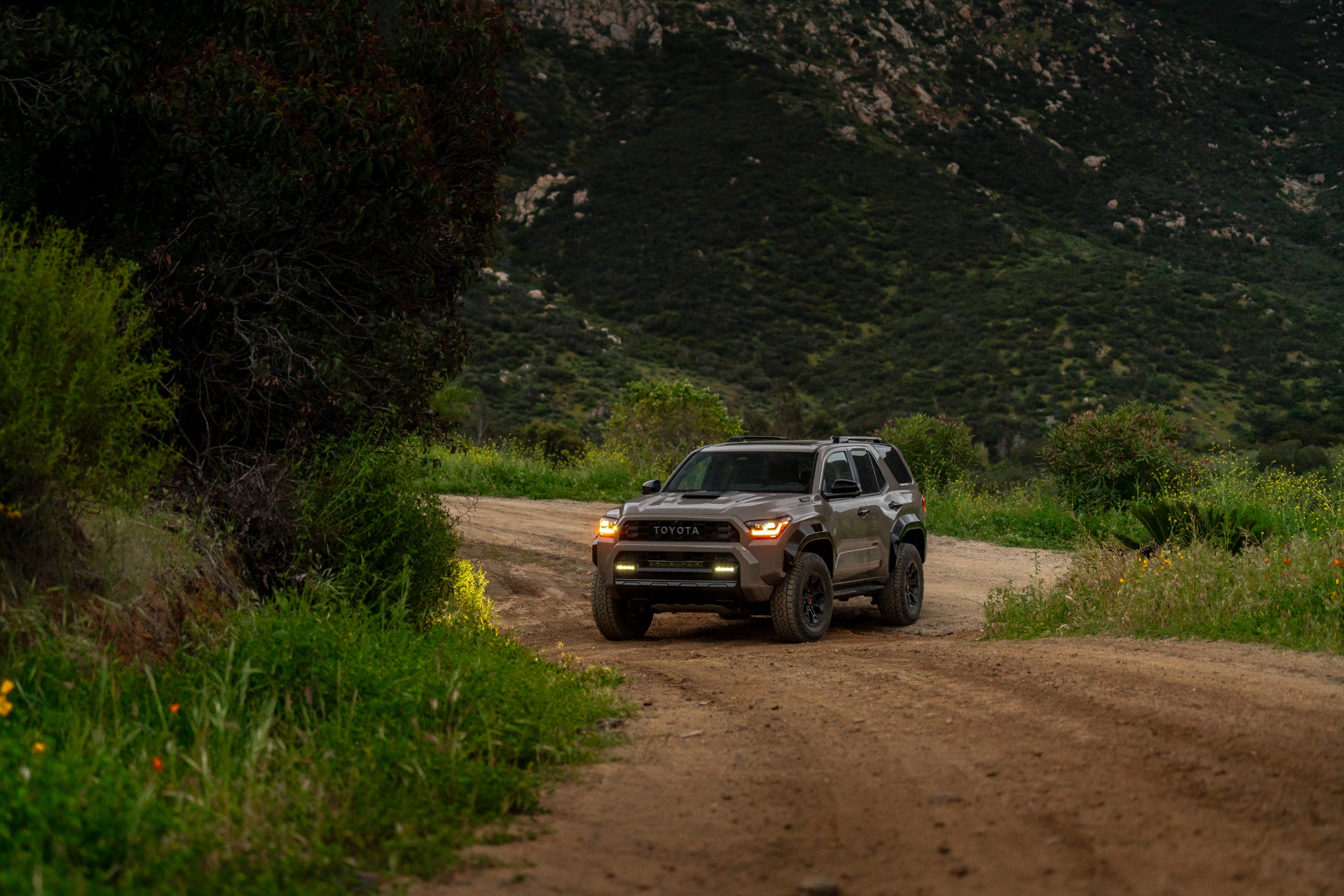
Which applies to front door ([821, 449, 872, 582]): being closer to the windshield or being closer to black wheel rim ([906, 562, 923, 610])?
the windshield

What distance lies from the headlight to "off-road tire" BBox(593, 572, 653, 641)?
4.48ft

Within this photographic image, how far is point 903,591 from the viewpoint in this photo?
44.3 feet

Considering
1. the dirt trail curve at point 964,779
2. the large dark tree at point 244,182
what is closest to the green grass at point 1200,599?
the dirt trail curve at point 964,779

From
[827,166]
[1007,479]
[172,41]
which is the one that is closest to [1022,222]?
[827,166]

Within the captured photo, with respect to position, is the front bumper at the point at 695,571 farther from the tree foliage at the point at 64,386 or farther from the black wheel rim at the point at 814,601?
the tree foliage at the point at 64,386

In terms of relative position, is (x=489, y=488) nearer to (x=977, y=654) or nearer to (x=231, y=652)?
(x=977, y=654)

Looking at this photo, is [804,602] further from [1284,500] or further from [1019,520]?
[1019,520]

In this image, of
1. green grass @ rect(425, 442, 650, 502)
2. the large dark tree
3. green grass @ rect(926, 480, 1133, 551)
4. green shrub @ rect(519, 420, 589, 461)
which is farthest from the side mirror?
green shrub @ rect(519, 420, 589, 461)

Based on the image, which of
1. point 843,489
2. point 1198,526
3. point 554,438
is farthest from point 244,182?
point 554,438

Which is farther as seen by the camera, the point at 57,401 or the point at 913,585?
the point at 913,585

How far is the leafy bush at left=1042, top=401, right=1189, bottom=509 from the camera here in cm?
2173

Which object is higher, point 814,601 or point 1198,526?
point 1198,526

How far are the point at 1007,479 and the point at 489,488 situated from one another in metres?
14.4

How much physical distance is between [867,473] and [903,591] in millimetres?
1292
